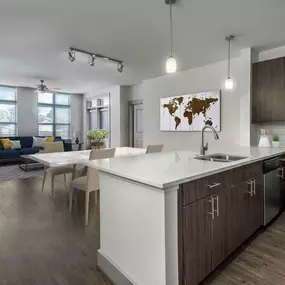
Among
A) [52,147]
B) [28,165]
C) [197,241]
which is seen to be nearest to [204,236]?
[197,241]

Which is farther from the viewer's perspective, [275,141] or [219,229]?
[275,141]

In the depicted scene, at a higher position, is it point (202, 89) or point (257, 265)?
point (202, 89)

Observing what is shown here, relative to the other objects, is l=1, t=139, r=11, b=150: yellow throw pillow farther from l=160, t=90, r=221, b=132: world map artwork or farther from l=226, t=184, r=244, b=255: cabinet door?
l=226, t=184, r=244, b=255: cabinet door

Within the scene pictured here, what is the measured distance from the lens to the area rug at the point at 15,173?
517cm

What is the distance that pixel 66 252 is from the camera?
2.04 metres

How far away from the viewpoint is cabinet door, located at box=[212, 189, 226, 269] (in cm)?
165

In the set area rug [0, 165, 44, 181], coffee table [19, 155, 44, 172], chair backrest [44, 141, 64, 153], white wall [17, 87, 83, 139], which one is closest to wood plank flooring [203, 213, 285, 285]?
chair backrest [44, 141, 64, 153]

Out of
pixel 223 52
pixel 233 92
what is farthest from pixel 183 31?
pixel 233 92

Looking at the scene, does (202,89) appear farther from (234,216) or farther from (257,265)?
(257,265)

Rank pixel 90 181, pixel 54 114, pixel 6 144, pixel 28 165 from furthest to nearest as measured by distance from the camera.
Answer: pixel 54 114 < pixel 6 144 < pixel 28 165 < pixel 90 181

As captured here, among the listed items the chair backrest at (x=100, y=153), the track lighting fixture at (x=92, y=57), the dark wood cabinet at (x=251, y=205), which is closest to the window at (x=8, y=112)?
the track lighting fixture at (x=92, y=57)

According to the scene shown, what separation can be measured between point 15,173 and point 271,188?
561cm

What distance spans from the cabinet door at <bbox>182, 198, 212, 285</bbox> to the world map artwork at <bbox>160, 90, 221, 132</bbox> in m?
3.25

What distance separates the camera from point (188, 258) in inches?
56.2
